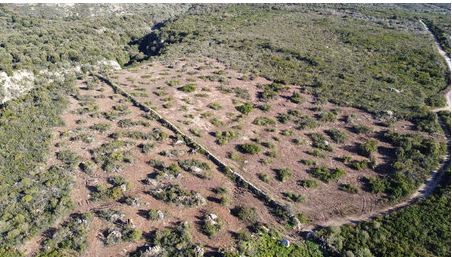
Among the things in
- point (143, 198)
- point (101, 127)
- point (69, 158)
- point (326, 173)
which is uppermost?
point (326, 173)

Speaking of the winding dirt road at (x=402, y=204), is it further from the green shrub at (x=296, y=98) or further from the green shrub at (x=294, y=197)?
the green shrub at (x=296, y=98)

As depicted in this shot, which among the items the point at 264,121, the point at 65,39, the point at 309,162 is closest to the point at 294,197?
the point at 309,162

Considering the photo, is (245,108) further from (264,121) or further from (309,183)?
(309,183)

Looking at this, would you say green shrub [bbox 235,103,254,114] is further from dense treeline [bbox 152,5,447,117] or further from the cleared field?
dense treeline [bbox 152,5,447,117]

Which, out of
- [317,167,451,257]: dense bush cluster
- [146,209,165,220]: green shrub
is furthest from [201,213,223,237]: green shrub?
[317,167,451,257]: dense bush cluster

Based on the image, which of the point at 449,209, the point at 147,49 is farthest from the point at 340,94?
the point at 147,49

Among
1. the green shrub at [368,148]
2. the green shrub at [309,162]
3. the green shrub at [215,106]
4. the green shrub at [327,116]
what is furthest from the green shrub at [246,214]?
the green shrub at [215,106]

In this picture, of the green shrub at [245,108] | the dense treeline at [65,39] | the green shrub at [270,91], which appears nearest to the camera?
the green shrub at [245,108]

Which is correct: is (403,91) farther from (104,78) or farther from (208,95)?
(104,78)
